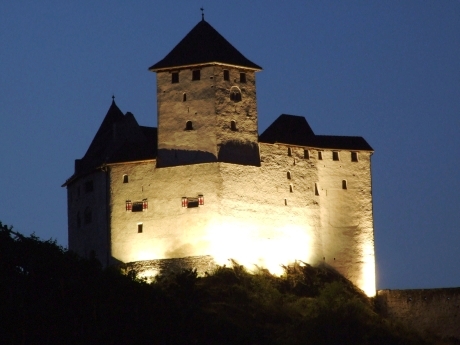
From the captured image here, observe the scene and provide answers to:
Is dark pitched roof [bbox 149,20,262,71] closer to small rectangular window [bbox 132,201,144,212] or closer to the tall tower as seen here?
the tall tower

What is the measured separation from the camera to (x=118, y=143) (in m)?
111

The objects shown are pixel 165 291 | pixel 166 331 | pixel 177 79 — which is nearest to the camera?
pixel 166 331

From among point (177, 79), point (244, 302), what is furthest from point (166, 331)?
point (177, 79)

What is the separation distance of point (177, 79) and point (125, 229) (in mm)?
8235

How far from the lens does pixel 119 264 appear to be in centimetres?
10638

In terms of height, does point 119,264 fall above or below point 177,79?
below

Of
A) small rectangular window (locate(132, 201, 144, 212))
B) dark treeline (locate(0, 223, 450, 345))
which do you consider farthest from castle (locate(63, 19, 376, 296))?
dark treeline (locate(0, 223, 450, 345))

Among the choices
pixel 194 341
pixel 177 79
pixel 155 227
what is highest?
pixel 177 79

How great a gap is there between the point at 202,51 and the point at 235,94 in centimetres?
283

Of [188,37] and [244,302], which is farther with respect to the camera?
[188,37]

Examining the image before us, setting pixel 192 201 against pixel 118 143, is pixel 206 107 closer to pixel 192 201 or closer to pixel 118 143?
pixel 192 201

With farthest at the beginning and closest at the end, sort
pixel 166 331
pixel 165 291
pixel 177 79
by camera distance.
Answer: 1. pixel 177 79
2. pixel 165 291
3. pixel 166 331

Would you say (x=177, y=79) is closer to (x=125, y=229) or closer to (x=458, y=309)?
(x=125, y=229)

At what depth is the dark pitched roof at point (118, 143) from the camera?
108 m
